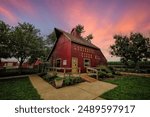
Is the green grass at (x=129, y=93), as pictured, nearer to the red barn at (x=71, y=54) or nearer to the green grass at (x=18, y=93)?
the green grass at (x=18, y=93)

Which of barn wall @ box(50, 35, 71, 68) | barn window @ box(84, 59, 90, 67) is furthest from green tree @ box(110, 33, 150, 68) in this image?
barn wall @ box(50, 35, 71, 68)

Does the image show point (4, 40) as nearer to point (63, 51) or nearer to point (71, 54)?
point (63, 51)

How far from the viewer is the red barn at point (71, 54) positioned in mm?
13004

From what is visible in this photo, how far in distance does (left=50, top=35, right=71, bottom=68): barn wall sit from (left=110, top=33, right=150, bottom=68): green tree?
575 inches

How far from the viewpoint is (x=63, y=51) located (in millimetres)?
14102

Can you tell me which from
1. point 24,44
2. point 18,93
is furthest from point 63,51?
point 18,93

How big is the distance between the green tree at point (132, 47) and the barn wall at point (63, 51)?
14.6m

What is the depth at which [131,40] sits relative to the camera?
22.3 m

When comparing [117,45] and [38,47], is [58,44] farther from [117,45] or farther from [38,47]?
Answer: [117,45]

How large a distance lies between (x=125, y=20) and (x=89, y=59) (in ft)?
29.0

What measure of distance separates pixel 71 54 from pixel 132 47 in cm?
1485

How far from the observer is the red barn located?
13004mm

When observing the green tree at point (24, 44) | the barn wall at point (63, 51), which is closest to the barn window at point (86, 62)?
the barn wall at point (63, 51)

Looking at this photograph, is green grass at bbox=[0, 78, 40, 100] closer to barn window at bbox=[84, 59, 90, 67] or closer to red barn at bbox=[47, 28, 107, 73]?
red barn at bbox=[47, 28, 107, 73]
